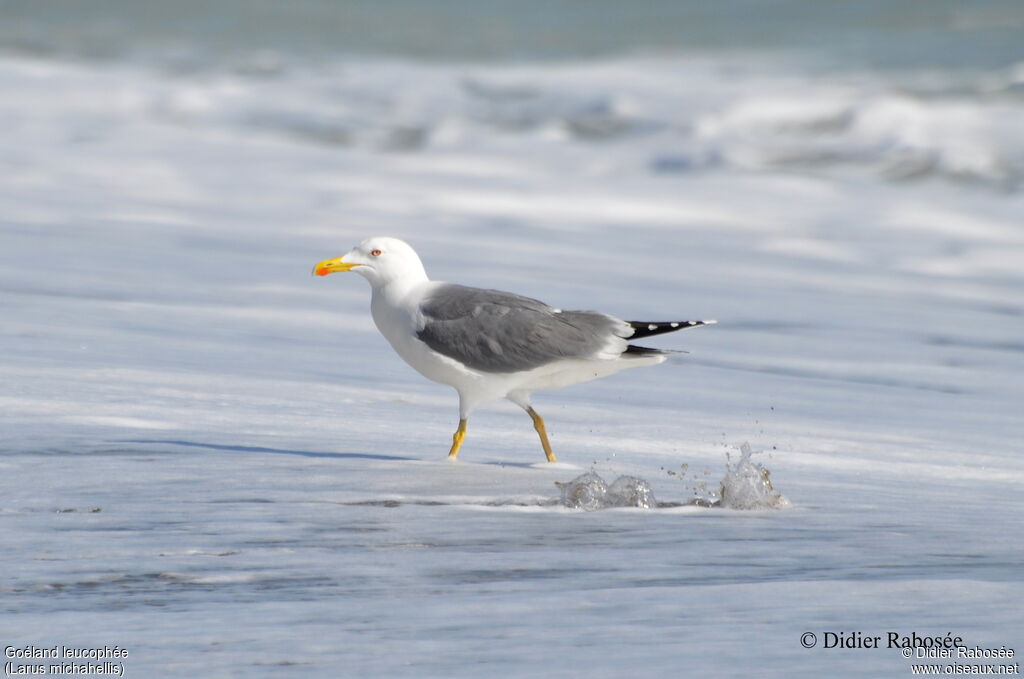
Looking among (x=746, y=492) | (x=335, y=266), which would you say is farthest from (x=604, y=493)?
(x=335, y=266)

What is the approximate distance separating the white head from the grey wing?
23 cm

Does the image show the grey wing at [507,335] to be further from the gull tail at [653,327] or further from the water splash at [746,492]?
the water splash at [746,492]

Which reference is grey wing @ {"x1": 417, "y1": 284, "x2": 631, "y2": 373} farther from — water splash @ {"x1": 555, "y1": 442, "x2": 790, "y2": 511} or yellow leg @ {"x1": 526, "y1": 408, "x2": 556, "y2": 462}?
water splash @ {"x1": 555, "y1": 442, "x2": 790, "y2": 511}

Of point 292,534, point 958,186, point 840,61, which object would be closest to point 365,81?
point 840,61

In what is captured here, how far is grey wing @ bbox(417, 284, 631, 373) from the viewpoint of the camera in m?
5.22

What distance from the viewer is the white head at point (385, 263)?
5.49 meters

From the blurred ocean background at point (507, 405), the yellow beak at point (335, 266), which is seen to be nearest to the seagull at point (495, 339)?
the yellow beak at point (335, 266)

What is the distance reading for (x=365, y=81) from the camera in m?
22.9

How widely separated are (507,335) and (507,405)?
5.04ft

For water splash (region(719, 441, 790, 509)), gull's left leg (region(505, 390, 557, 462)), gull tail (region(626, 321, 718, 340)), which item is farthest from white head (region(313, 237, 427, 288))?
water splash (region(719, 441, 790, 509))

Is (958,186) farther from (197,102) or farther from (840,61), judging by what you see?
(197,102)

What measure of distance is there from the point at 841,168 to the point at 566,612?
1412 centimetres

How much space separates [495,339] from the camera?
5.23 metres

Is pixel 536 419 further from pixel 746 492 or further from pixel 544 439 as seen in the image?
pixel 746 492
